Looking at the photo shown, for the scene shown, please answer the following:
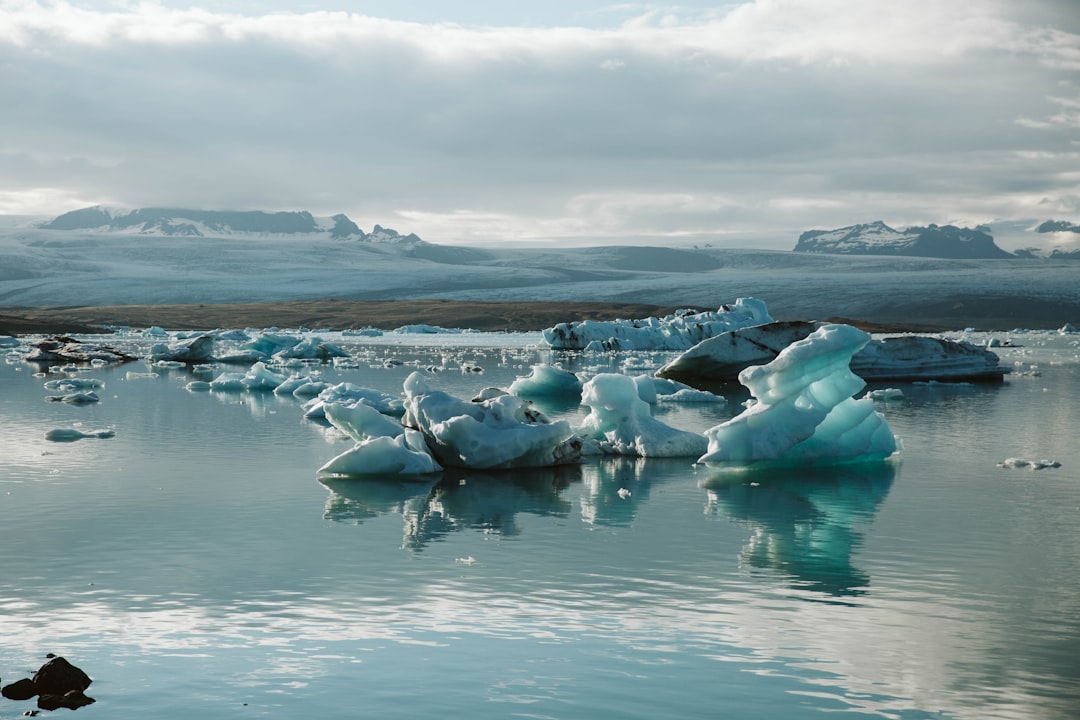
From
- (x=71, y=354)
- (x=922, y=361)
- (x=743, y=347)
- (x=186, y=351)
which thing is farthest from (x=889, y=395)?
(x=71, y=354)

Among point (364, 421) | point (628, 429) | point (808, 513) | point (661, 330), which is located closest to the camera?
point (808, 513)

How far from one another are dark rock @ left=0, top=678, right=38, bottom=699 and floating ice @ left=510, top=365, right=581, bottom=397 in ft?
58.2

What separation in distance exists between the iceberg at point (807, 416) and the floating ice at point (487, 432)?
1.97 meters

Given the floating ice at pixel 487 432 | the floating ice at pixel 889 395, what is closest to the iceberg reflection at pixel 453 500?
the floating ice at pixel 487 432

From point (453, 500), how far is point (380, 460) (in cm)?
153

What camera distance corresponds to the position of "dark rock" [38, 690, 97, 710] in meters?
5.89

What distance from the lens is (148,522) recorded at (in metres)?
10.8

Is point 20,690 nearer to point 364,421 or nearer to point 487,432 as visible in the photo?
point 487,432

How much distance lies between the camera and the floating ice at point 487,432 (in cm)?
1377

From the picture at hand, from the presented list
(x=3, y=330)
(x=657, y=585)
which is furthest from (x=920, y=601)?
(x=3, y=330)

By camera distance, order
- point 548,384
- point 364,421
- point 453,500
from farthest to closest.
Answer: point 548,384 → point 364,421 → point 453,500

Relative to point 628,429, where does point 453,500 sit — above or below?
below

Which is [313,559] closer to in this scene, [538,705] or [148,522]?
[148,522]

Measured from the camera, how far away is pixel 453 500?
39.5 feet
